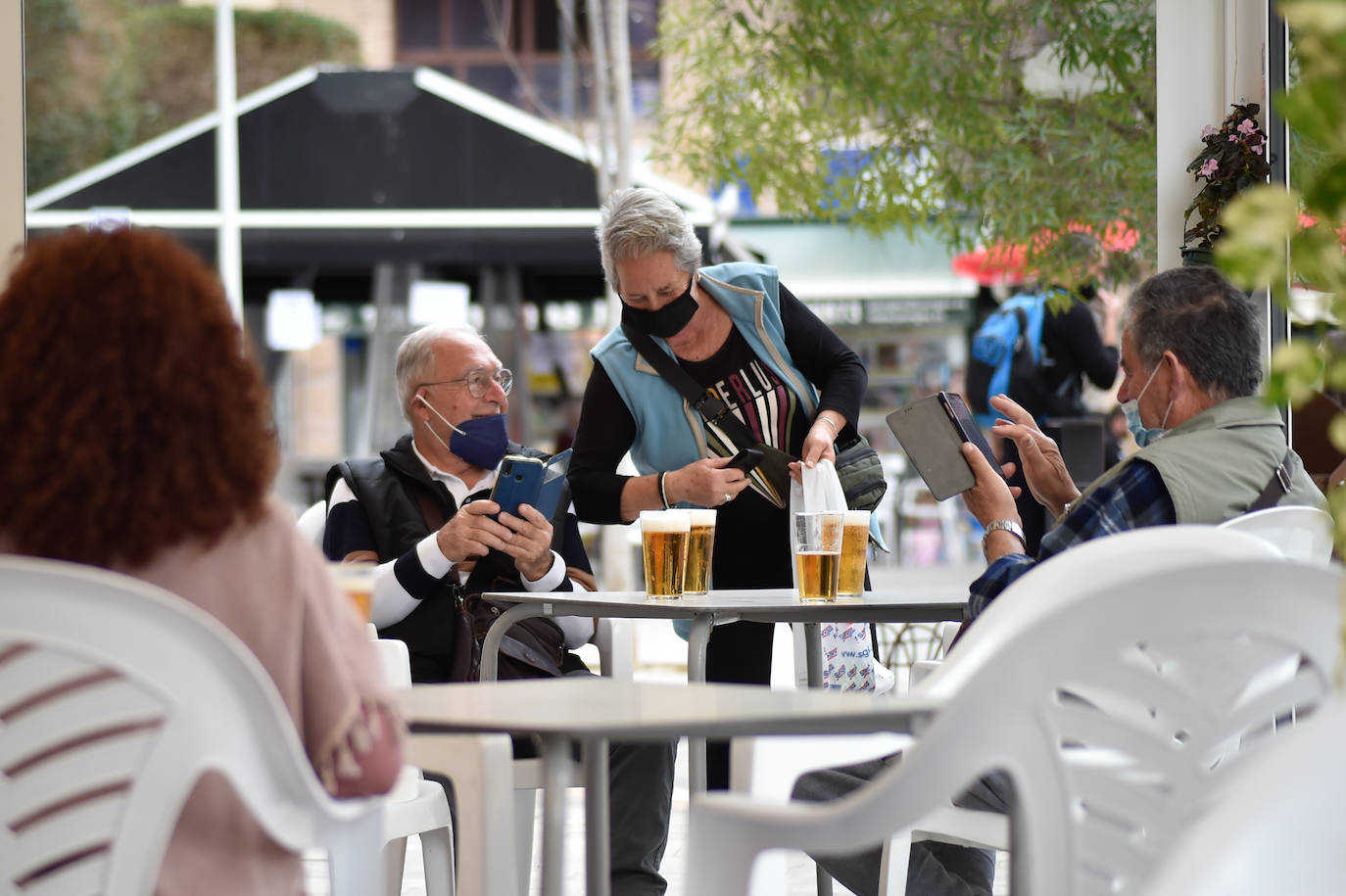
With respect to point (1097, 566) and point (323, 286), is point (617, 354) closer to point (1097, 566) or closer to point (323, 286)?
point (1097, 566)

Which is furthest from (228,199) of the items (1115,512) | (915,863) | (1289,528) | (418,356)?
(1289,528)

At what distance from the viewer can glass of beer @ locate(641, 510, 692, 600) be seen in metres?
2.74

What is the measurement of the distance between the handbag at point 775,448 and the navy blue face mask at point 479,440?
1.31 feet

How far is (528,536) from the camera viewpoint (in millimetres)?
2943

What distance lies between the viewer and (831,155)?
6.34 metres

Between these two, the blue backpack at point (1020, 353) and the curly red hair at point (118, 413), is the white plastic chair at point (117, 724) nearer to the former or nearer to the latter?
the curly red hair at point (118, 413)

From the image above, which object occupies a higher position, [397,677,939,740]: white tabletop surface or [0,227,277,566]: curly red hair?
[0,227,277,566]: curly red hair

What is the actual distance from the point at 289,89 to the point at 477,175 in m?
1.66

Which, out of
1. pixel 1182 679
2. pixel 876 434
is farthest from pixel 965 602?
pixel 876 434

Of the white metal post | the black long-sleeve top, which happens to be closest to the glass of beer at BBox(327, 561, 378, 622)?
the black long-sleeve top

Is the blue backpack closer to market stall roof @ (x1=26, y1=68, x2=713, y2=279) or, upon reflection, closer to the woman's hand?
the woman's hand

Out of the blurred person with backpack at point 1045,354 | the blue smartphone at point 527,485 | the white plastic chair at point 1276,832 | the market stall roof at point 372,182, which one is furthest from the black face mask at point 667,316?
the market stall roof at point 372,182

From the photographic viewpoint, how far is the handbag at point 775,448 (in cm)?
323

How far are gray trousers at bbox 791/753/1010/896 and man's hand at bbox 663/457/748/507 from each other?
24.4 inches
